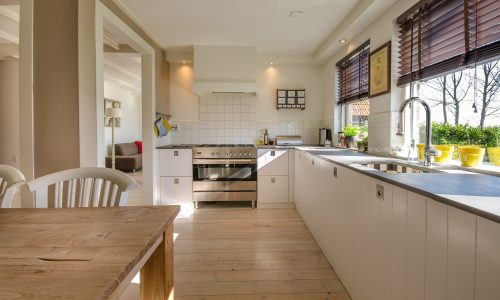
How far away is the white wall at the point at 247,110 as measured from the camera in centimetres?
445

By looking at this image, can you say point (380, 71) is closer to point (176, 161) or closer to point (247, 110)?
point (247, 110)

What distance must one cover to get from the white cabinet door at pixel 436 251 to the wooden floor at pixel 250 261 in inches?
37.6

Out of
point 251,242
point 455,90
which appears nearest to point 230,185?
point 251,242

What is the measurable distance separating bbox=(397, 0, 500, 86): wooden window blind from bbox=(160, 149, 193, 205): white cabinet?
272 centimetres

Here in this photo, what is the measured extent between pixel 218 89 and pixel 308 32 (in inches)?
53.3

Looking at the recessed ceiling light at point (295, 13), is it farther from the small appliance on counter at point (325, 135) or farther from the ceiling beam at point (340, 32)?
the small appliance on counter at point (325, 135)

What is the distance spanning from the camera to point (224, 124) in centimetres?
448

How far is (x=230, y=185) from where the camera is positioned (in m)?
3.94

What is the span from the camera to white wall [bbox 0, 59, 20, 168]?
5.23m

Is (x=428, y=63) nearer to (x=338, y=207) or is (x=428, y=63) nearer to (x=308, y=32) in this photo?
(x=338, y=207)

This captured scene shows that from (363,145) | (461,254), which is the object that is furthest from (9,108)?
(461,254)

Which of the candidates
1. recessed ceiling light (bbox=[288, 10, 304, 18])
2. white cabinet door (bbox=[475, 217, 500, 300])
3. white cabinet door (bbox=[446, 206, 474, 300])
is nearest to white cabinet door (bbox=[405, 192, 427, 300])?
white cabinet door (bbox=[446, 206, 474, 300])

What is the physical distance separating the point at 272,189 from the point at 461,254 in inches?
124

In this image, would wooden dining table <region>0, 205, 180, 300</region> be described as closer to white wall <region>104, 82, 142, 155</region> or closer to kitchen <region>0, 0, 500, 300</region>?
kitchen <region>0, 0, 500, 300</region>
